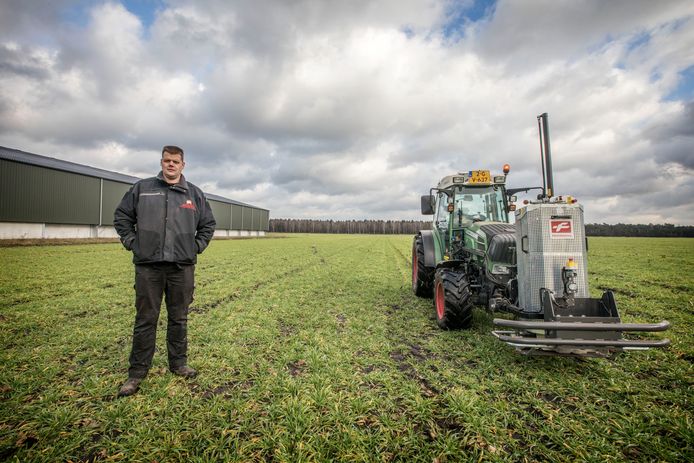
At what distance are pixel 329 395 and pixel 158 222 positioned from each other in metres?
2.42

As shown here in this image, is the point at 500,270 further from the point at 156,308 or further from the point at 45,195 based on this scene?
the point at 45,195

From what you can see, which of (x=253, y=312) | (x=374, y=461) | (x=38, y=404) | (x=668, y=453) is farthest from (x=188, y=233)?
(x=668, y=453)

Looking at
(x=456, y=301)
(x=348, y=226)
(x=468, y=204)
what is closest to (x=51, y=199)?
(x=468, y=204)

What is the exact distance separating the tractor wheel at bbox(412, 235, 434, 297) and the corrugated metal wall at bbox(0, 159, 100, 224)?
2565cm

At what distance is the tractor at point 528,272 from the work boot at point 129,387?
12.1ft

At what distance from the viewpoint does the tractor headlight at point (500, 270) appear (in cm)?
469

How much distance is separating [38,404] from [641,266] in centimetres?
1893

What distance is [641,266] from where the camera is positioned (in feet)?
45.8

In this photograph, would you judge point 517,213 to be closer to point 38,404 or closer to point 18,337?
point 38,404

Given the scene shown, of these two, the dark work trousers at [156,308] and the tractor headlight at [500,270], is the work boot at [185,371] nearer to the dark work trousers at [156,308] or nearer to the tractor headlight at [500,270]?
the dark work trousers at [156,308]

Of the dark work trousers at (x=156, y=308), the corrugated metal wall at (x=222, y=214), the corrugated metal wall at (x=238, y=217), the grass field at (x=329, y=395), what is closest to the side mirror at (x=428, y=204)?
the grass field at (x=329, y=395)

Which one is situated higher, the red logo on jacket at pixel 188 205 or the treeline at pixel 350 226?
the treeline at pixel 350 226

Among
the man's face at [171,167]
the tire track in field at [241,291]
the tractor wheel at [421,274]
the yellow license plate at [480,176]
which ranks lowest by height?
the tire track in field at [241,291]

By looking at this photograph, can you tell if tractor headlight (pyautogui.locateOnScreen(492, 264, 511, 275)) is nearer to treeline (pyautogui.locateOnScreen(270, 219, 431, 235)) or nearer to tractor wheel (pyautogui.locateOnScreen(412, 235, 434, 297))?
tractor wheel (pyautogui.locateOnScreen(412, 235, 434, 297))
